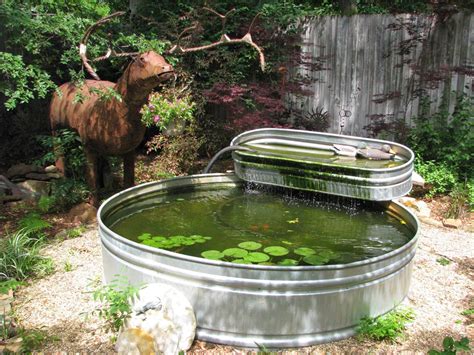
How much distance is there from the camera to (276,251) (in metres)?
4.27

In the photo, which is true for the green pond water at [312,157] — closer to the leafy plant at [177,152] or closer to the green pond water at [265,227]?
the green pond water at [265,227]

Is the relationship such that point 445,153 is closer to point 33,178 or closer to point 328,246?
point 328,246

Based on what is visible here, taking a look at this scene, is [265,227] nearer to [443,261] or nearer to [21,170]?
[443,261]

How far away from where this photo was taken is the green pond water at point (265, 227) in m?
4.30

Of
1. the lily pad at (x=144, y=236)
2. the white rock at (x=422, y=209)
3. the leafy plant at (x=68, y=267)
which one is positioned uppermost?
the lily pad at (x=144, y=236)

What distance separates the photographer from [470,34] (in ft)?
23.9

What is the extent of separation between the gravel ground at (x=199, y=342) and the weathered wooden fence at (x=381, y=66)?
2.88 meters

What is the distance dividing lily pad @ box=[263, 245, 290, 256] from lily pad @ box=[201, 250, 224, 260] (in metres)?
0.43

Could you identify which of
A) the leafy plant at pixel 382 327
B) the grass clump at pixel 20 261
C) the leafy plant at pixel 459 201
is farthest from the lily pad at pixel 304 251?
the leafy plant at pixel 459 201

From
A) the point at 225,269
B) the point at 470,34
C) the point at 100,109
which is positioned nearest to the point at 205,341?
the point at 225,269

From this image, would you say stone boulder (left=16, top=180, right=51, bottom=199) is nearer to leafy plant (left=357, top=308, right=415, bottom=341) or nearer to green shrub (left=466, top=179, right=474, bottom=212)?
leafy plant (left=357, top=308, right=415, bottom=341)

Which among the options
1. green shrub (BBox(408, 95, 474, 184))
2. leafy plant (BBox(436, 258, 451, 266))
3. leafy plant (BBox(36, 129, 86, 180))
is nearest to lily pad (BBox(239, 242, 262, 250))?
leafy plant (BBox(436, 258, 451, 266))

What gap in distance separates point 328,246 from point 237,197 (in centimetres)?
176

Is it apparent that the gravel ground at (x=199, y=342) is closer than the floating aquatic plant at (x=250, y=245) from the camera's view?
Yes
